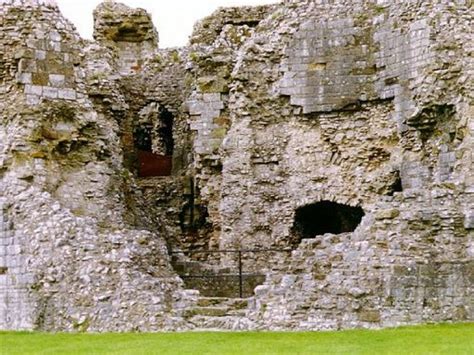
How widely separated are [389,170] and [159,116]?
917 cm

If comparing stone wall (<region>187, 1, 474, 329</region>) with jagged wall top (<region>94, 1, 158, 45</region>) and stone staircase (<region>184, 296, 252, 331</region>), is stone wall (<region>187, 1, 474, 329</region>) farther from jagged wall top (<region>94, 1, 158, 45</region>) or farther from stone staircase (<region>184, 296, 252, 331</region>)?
jagged wall top (<region>94, 1, 158, 45</region>)

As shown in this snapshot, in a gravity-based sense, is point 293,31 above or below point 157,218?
above

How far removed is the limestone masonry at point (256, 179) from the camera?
76.1 ft

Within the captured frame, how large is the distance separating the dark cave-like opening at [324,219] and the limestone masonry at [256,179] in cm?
6

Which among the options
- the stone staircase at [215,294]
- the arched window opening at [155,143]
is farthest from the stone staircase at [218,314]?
the arched window opening at [155,143]

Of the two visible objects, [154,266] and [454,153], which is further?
[454,153]

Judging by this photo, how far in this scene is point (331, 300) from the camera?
22.9m

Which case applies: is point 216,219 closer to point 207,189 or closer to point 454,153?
point 207,189

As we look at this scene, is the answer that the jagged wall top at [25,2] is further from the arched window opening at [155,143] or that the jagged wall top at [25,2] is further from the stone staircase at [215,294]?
the arched window opening at [155,143]

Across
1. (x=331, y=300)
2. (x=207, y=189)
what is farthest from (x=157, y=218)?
(x=331, y=300)

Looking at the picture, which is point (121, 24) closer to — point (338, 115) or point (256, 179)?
point (256, 179)

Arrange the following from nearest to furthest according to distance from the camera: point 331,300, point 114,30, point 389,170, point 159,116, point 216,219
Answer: point 331,300 < point 389,170 < point 216,219 < point 159,116 < point 114,30

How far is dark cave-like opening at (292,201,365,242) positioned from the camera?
2987 centimetres

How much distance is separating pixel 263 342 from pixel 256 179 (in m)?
10.0
